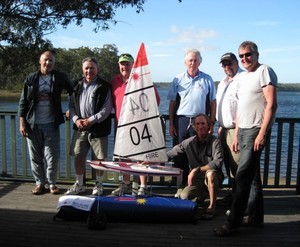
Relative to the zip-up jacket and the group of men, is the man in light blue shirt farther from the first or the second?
the zip-up jacket

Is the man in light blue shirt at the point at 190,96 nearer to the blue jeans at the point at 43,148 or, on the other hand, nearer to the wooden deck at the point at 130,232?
the wooden deck at the point at 130,232

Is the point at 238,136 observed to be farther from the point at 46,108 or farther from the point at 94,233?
the point at 46,108

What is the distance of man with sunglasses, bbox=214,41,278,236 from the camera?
3.40 metres

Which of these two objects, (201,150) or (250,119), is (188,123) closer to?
(201,150)

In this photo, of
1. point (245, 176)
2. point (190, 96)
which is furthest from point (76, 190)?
point (245, 176)

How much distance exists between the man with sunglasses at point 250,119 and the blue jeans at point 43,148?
8.09ft

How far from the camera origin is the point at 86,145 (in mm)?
4984

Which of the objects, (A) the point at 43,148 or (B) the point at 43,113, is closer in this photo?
(B) the point at 43,113

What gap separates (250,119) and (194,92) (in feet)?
3.77

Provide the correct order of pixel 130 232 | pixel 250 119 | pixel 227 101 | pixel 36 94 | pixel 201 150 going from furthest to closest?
pixel 36 94
pixel 201 150
pixel 227 101
pixel 130 232
pixel 250 119

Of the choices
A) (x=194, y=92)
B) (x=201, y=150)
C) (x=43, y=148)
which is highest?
(x=194, y=92)

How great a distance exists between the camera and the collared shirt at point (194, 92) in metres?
4.57

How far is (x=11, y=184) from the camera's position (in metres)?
5.58

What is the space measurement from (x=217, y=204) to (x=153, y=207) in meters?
1.12
